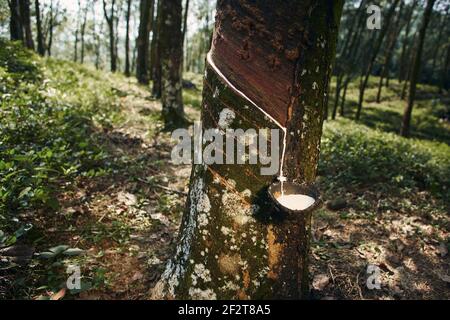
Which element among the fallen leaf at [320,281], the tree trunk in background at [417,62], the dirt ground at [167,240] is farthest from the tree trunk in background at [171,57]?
the tree trunk in background at [417,62]

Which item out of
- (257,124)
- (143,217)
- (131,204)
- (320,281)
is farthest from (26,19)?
(320,281)

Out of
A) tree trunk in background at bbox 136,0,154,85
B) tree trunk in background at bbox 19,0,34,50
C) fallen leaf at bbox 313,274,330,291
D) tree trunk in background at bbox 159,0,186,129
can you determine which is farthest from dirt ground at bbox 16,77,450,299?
tree trunk in background at bbox 19,0,34,50

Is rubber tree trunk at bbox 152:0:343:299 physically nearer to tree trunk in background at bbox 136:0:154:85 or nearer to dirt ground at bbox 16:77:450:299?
dirt ground at bbox 16:77:450:299

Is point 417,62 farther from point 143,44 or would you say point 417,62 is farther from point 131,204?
point 131,204

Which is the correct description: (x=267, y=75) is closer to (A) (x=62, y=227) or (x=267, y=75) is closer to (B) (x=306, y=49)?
(B) (x=306, y=49)

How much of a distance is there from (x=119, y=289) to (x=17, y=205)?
148 cm

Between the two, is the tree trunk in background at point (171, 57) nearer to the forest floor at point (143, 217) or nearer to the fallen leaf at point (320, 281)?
the forest floor at point (143, 217)

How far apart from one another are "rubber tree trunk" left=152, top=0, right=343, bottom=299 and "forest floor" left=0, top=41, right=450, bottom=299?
2.36 ft

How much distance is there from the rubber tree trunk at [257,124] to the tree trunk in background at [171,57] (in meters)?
6.14

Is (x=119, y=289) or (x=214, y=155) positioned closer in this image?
(x=214, y=155)

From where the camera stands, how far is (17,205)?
349cm

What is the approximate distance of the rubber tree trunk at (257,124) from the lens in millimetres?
2191

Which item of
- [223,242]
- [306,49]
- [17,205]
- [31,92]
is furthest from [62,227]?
[31,92]

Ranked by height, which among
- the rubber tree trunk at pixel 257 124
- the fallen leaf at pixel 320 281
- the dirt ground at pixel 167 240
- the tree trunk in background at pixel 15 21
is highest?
the tree trunk in background at pixel 15 21
